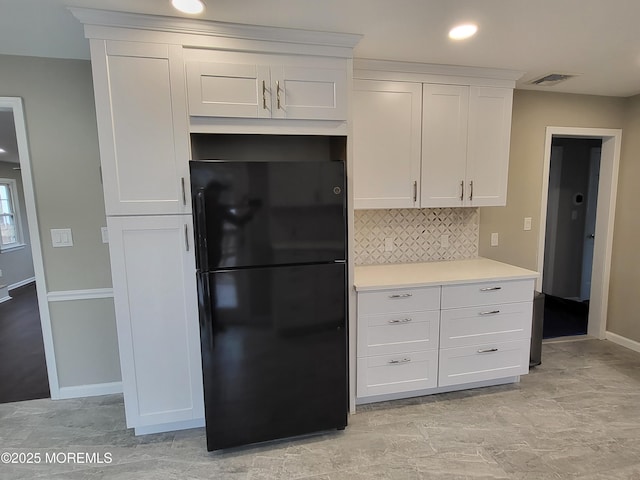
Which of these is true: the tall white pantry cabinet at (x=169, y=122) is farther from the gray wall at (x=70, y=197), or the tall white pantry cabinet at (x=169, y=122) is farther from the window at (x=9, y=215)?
the window at (x=9, y=215)

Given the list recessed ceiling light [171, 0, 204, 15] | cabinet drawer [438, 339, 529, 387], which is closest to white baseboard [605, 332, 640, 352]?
cabinet drawer [438, 339, 529, 387]

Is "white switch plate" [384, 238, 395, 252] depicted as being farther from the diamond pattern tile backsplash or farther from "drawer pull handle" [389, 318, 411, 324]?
"drawer pull handle" [389, 318, 411, 324]

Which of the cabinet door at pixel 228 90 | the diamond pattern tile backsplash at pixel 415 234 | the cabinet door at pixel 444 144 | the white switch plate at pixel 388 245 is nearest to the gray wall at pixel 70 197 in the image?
the cabinet door at pixel 228 90

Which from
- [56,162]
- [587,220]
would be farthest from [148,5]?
[587,220]

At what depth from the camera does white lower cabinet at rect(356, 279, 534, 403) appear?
2.26 meters

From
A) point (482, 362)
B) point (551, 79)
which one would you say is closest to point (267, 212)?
point (482, 362)

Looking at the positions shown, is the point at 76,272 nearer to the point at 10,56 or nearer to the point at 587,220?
the point at 10,56

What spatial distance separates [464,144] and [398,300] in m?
1.29

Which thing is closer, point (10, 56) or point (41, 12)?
point (41, 12)

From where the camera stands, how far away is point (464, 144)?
2523 mm

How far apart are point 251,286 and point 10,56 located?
2.31 metres

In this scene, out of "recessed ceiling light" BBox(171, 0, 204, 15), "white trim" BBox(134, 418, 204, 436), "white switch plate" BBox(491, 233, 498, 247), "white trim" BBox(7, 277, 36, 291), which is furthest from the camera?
"white trim" BBox(7, 277, 36, 291)

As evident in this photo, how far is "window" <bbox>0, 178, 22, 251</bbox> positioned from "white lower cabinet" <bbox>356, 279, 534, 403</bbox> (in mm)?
6395

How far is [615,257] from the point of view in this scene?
3.34 m
